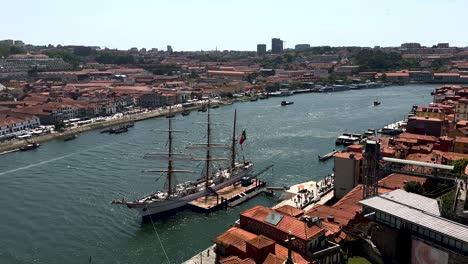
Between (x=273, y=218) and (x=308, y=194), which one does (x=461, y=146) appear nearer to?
(x=308, y=194)

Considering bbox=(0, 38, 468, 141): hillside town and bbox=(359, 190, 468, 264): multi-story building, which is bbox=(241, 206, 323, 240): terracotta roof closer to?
bbox=(359, 190, 468, 264): multi-story building

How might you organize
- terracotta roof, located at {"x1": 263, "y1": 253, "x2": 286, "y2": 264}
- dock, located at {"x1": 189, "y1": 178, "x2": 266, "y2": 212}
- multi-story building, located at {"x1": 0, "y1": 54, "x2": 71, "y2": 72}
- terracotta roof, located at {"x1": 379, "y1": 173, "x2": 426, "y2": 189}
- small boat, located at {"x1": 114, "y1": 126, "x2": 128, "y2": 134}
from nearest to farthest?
terracotta roof, located at {"x1": 263, "y1": 253, "x2": 286, "y2": 264}
terracotta roof, located at {"x1": 379, "y1": 173, "x2": 426, "y2": 189}
dock, located at {"x1": 189, "y1": 178, "x2": 266, "y2": 212}
small boat, located at {"x1": 114, "y1": 126, "x2": 128, "y2": 134}
multi-story building, located at {"x1": 0, "y1": 54, "x2": 71, "y2": 72}

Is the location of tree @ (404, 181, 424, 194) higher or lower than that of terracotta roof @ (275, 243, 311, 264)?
higher

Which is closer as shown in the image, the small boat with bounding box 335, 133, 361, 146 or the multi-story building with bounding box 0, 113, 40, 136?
the small boat with bounding box 335, 133, 361, 146

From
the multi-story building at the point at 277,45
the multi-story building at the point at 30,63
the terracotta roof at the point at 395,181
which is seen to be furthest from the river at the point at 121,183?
the multi-story building at the point at 277,45

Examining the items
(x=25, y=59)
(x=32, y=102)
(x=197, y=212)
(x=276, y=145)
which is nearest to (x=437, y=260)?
(x=197, y=212)

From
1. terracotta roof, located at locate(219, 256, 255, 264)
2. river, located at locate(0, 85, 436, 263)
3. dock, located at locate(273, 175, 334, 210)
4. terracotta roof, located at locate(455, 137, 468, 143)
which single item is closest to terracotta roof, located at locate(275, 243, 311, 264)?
terracotta roof, located at locate(219, 256, 255, 264)

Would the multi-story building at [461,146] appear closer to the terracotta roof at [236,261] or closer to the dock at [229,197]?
the dock at [229,197]

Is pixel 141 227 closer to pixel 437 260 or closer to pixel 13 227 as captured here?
pixel 13 227
